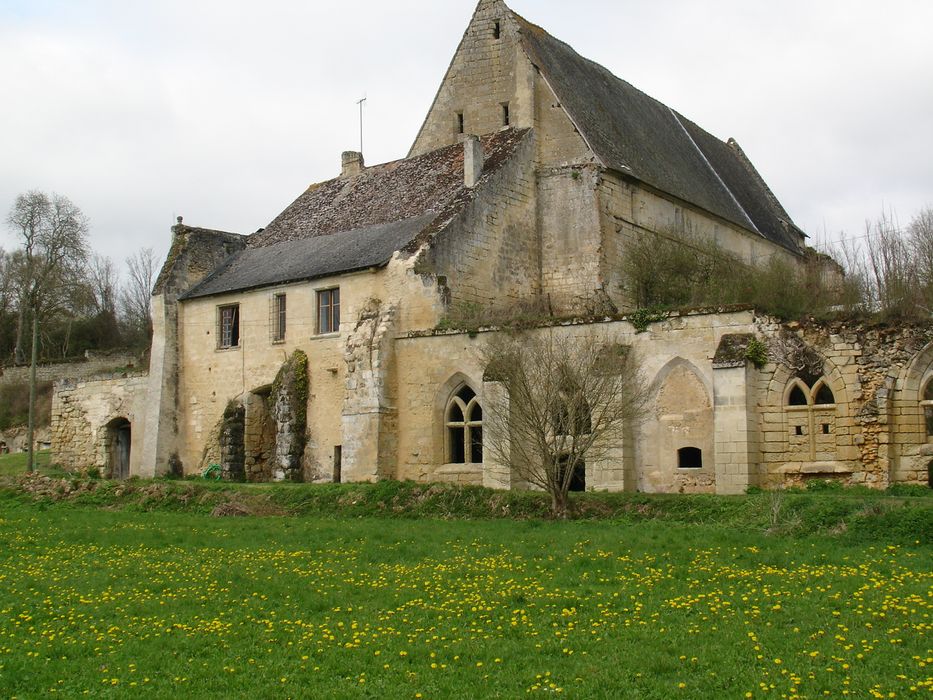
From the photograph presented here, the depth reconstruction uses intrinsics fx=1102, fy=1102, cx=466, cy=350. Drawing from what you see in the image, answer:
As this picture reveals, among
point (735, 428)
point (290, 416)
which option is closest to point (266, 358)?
point (290, 416)

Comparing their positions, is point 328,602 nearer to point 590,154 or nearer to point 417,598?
point 417,598

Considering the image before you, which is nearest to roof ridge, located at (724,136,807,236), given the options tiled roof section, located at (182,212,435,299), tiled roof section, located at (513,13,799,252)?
tiled roof section, located at (513,13,799,252)

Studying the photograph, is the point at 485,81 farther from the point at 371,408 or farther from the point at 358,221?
the point at 371,408

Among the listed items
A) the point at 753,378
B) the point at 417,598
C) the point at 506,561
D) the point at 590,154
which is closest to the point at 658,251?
the point at 590,154

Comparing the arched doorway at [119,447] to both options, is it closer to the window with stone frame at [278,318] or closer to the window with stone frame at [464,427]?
the window with stone frame at [278,318]

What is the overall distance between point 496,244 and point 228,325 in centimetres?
928

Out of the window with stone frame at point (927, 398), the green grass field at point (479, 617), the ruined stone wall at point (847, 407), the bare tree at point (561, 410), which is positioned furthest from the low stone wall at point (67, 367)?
the window with stone frame at point (927, 398)

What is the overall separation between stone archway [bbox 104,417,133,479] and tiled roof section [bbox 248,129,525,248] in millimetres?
7783

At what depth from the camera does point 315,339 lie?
3159 cm

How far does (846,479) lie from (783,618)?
36.5ft

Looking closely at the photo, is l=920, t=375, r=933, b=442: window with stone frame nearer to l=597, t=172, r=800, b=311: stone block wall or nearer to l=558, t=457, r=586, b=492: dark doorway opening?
l=558, t=457, r=586, b=492: dark doorway opening

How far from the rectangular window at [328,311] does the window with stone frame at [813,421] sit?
13545 millimetres

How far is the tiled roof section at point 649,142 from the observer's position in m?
34.3

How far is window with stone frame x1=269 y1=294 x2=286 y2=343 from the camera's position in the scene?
108 feet
